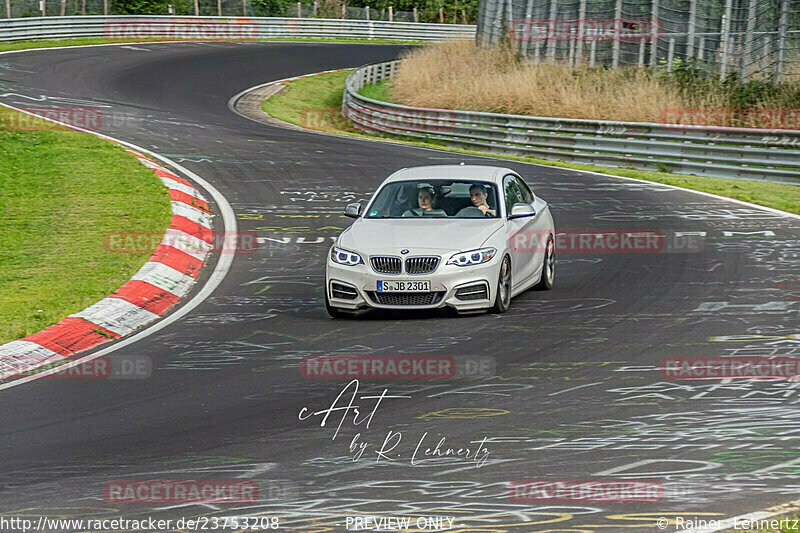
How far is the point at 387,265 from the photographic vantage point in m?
10.3

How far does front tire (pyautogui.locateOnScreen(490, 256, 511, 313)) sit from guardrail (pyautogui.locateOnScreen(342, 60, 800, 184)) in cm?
1319

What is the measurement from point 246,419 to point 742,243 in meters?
9.52

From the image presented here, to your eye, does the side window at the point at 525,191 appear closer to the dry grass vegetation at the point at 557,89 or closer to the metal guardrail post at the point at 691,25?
the dry grass vegetation at the point at 557,89

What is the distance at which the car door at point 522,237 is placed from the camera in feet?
35.9

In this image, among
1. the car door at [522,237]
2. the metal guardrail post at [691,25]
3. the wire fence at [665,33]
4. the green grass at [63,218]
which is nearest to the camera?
the car door at [522,237]

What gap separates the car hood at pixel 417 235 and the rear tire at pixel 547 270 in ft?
3.65

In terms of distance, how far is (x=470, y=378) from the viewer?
805cm

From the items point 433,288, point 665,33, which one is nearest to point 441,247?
point 433,288

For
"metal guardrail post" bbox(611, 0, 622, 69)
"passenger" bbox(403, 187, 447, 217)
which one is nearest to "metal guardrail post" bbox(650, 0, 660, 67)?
"metal guardrail post" bbox(611, 0, 622, 69)

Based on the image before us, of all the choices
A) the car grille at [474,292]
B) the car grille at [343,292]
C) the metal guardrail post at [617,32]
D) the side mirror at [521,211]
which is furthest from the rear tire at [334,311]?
the metal guardrail post at [617,32]

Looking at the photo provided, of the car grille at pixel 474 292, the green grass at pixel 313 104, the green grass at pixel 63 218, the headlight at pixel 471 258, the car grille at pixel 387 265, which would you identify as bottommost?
the green grass at pixel 313 104

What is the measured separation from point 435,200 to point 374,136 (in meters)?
21.7

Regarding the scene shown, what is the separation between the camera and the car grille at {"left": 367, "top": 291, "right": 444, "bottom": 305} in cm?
1022

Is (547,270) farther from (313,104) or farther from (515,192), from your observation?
(313,104)
